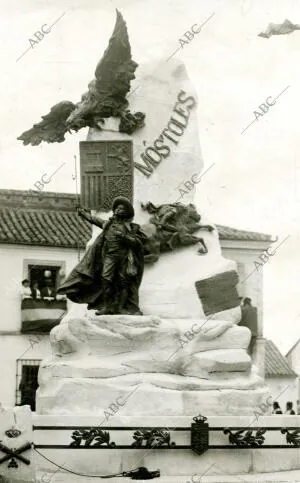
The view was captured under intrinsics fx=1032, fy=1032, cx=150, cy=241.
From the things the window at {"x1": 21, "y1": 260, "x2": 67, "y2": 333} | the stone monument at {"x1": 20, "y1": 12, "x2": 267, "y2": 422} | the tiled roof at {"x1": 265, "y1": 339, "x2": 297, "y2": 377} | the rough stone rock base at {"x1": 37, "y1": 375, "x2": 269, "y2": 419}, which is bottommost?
Result: the rough stone rock base at {"x1": 37, "y1": 375, "x2": 269, "y2": 419}

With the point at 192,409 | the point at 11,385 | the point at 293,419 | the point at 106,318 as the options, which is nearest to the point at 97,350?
the point at 106,318

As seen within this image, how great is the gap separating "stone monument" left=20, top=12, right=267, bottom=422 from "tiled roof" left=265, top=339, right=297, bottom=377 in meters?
25.8

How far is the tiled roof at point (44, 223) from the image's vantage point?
33250 millimetres

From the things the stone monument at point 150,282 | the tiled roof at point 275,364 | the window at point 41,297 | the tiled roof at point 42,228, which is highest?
the tiled roof at point 42,228

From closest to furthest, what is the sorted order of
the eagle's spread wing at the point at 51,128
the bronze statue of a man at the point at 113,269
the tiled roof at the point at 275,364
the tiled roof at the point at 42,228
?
the bronze statue of a man at the point at 113,269 < the eagle's spread wing at the point at 51,128 < the tiled roof at the point at 42,228 < the tiled roof at the point at 275,364

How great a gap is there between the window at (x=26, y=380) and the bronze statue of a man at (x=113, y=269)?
18.1m

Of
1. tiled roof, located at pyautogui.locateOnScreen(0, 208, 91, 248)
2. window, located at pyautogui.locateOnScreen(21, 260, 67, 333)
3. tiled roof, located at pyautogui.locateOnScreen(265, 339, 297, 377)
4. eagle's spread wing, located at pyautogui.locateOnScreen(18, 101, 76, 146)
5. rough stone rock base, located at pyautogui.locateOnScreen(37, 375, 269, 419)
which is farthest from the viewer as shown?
tiled roof, located at pyautogui.locateOnScreen(265, 339, 297, 377)

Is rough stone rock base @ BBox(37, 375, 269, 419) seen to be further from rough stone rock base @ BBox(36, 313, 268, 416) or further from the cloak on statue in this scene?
the cloak on statue

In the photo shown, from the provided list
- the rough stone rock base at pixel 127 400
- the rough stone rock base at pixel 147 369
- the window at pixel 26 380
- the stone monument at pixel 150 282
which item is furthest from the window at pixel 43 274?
the rough stone rock base at pixel 127 400

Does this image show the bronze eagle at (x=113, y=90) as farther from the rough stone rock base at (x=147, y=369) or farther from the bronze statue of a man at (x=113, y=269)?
the rough stone rock base at (x=147, y=369)

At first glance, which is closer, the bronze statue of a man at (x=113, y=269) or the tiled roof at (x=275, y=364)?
the bronze statue of a man at (x=113, y=269)

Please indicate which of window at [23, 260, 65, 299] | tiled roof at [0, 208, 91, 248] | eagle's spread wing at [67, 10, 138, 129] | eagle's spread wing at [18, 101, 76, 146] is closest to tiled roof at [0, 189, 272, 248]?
tiled roof at [0, 208, 91, 248]

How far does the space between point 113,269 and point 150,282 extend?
66 centimetres

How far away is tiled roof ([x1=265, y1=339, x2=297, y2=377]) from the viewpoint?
129 feet
